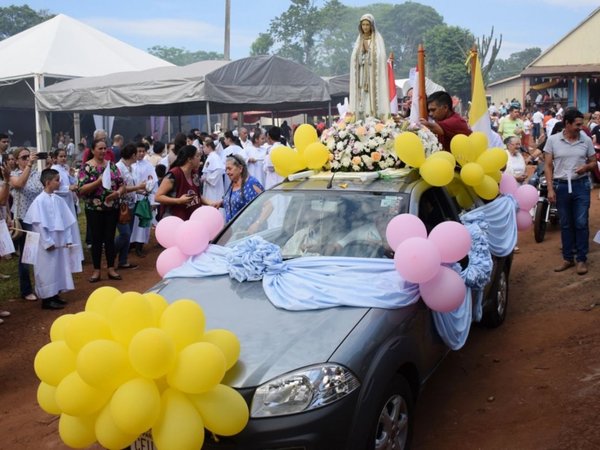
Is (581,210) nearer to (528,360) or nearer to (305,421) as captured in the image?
(528,360)

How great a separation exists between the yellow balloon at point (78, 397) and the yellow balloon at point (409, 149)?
2.95 meters

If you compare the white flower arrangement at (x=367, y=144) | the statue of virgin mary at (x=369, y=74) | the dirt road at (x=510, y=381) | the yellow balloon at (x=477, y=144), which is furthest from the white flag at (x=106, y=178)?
the yellow balloon at (x=477, y=144)

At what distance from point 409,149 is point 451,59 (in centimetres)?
6387

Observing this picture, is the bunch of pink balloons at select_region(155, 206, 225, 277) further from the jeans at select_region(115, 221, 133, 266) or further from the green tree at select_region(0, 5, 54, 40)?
the green tree at select_region(0, 5, 54, 40)

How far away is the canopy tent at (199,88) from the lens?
44.7ft

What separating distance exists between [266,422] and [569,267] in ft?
20.9

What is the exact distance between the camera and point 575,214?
7.93m

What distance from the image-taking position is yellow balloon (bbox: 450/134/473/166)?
5754 millimetres

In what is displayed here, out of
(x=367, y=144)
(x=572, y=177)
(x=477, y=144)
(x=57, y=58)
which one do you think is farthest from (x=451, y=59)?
(x=367, y=144)

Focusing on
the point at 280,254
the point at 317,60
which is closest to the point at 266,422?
the point at 280,254

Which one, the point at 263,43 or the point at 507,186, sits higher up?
the point at 263,43

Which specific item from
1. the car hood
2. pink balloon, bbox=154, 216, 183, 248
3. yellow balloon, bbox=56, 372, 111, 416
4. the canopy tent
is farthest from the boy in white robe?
the canopy tent

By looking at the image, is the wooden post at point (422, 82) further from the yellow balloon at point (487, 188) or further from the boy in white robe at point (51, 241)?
the boy in white robe at point (51, 241)

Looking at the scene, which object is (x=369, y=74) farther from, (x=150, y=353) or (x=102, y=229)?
(x=150, y=353)
